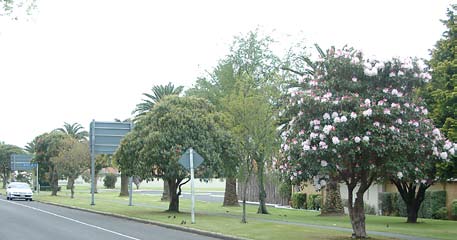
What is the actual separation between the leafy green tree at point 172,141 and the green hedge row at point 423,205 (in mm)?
11586

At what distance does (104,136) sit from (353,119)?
92.6ft

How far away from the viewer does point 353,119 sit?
17.0 meters

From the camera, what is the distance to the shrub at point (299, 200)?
45.9 meters

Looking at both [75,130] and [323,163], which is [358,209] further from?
[75,130]

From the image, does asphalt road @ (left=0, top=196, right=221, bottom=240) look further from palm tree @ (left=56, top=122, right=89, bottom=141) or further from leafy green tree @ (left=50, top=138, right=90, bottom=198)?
palm tree @ (left=56, top=122, right=89, bottom=141)

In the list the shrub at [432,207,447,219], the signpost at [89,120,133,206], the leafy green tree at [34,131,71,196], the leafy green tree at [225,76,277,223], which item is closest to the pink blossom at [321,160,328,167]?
the leafy green tree at [225,76,277,223]

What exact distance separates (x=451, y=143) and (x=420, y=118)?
3.49ft

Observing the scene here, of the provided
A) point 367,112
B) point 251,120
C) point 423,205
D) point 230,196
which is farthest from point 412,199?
point 230,196

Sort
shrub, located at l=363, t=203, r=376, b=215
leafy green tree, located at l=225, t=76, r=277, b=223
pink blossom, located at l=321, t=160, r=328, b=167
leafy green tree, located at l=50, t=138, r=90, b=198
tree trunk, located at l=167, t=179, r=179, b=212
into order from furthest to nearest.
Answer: leafy green tree, located at l=50, t=138, r=90, b=198 < shrub, located at l=363, t=203, r=376, b=215 < tree trunk, located at l=167, t=179, r=179, b=212 < leafy green tree, located at l=225, t=76, r=277, b=223 < pink blossom, located at l=321, t=160, r=328, b=167

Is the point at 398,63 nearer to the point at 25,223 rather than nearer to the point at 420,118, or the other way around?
the point at 420,118

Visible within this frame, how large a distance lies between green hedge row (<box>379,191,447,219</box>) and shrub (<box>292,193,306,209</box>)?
28.0ft

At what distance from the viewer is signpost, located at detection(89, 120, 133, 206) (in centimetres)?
4234

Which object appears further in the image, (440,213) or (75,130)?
(75,130)

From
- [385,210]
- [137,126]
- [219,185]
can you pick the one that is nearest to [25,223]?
[137,126]
